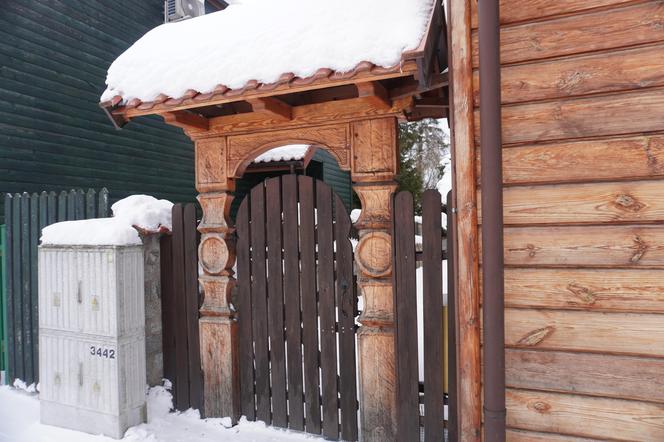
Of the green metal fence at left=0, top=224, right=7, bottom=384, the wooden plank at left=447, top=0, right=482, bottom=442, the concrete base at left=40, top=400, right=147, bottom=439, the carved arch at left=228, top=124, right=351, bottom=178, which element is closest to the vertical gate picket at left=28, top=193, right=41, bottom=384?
the green metal fence at left=0, top=224, right=7, bottom=384

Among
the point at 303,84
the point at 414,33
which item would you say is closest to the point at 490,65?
the point at 414,33

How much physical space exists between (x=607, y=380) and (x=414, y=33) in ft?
7.62

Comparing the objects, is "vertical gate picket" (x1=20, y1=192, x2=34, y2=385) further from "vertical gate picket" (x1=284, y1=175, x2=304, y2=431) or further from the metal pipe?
the metal pipe

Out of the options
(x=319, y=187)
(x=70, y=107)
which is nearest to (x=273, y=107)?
(x=319, y=187)

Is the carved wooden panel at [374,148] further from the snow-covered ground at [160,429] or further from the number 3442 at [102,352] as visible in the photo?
the number 3442 at [102,352]

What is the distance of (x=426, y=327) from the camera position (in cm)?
322

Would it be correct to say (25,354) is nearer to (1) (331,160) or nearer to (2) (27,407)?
(2) (27,407)

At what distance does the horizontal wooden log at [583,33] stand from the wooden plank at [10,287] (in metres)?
4.96

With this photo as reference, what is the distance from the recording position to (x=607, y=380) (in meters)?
2.22

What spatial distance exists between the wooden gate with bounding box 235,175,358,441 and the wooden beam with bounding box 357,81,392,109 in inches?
31.7

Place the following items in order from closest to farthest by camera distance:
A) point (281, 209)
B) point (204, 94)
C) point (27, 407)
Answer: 1. point (204, 94)
2. point (281, 209)
3. point (27, 407)

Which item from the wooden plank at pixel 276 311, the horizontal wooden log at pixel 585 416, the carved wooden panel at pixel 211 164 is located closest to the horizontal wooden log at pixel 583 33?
the horizontal wooden log at pixel 585 416

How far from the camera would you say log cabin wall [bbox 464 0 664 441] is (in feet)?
7.13

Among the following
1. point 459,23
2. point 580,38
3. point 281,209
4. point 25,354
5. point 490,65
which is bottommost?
point 25,354
